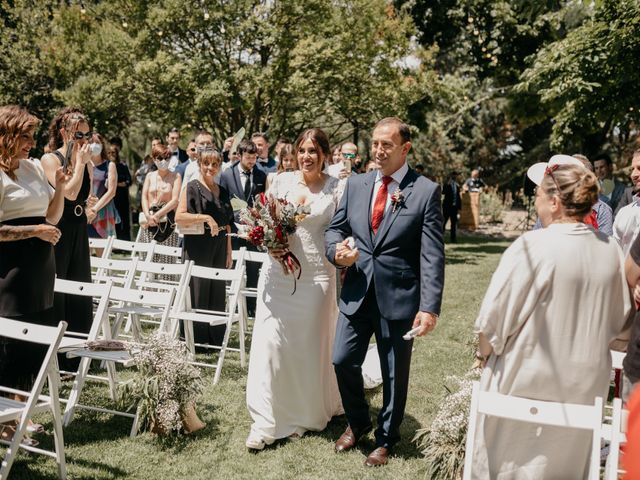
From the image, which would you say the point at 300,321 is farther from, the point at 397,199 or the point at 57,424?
the point at 57,424

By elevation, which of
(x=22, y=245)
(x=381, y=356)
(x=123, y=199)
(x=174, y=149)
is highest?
(x=174, y=149)

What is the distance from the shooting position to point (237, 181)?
29.0ft

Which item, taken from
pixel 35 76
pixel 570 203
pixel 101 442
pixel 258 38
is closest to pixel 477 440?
pixel 570 203

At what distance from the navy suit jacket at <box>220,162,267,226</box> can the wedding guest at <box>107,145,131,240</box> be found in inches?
170

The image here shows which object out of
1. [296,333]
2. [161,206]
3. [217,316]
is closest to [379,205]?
[296,333]

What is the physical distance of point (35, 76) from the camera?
20.5 m

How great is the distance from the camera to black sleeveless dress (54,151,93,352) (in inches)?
249

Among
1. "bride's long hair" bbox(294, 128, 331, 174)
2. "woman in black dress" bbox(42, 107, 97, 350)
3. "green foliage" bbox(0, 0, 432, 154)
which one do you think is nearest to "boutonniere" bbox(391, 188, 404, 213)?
"bride's long hair" bbox(294, 128, 331, 174)

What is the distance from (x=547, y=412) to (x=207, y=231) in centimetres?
516

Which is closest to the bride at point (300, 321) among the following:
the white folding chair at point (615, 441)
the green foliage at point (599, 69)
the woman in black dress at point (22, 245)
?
the woman in black dress at point (22, 245)

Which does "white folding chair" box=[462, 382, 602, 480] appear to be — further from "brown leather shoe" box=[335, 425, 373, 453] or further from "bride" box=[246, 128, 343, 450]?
"bride" box=[246, 128, 343, 450]

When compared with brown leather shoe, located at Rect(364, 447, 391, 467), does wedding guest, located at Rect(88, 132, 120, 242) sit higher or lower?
higher

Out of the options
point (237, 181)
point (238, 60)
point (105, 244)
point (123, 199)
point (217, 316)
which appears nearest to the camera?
point (217, 316)

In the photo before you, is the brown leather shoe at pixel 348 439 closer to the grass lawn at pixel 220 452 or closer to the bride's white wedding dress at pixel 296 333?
the grass lawn at pixel 220 452
